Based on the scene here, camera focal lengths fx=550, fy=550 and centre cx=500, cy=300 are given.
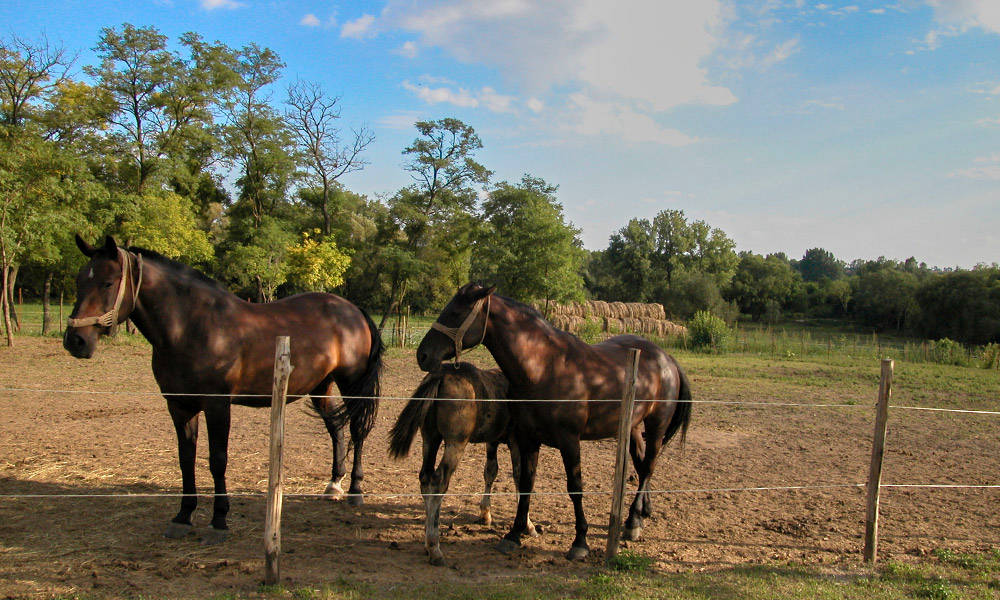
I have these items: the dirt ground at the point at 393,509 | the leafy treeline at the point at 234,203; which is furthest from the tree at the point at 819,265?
the dirt ground at the point at 393,509

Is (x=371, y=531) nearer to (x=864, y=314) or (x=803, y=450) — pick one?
(x=803, y=450)

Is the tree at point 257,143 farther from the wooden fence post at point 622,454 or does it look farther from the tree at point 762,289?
the tree at point 762,289

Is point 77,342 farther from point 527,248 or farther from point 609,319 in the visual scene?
point 609,319

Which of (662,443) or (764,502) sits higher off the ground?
(662,443)

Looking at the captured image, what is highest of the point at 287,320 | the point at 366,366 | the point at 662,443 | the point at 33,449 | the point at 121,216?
the point at 121,216

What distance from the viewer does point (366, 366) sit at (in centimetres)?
558

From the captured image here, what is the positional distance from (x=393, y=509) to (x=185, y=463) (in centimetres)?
182

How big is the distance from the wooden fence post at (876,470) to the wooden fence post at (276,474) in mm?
4366

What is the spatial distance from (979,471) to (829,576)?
4.86 metres

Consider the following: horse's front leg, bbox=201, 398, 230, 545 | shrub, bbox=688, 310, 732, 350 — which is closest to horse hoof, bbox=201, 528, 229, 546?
horse's front leg, bbox=201, 398, 230, 545

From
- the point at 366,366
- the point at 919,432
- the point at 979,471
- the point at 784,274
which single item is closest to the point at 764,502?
the point at 979,471

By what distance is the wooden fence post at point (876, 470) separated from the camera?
4.29 meters

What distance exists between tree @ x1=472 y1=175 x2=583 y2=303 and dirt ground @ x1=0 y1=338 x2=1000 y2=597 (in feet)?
53.6

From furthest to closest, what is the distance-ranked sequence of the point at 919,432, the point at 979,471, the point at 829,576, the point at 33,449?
the point at 919,432, the point at 979,471, the point at 33,449, the point at 829,576
